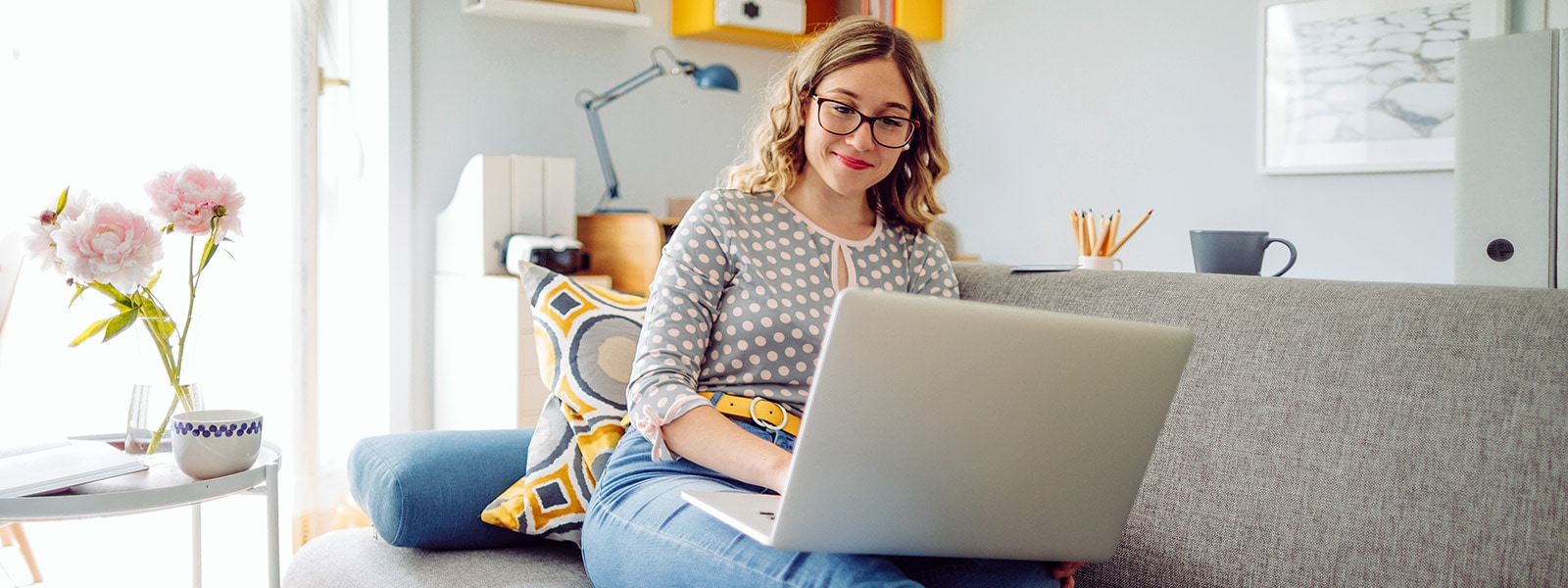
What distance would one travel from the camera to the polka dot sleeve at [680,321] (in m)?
1.25

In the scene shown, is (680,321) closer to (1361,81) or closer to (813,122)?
(813,122)

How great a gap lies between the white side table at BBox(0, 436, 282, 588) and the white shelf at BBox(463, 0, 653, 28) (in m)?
1.78

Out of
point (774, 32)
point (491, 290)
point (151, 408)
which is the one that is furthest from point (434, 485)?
point (774, 32)

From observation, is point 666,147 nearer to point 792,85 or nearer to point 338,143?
point 338,143

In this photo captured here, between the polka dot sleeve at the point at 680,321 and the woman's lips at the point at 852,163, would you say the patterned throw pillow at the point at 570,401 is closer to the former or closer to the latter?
the polka dot sleeve at the point at 680,321

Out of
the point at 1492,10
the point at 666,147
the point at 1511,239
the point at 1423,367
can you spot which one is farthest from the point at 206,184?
the point at 1492,10

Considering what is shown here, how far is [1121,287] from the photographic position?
149 cm

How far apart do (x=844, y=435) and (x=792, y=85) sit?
76 cm

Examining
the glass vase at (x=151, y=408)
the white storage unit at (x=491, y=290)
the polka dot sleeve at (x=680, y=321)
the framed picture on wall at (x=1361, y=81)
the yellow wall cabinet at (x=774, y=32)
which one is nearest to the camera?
the polka dot sleeve at (x=680, y=321)

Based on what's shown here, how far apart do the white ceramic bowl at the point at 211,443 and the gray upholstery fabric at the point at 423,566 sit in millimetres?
168

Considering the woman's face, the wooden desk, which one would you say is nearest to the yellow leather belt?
the woman's face

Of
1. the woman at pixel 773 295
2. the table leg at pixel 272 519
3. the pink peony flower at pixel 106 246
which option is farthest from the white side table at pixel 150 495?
the woman at pixel 773 295

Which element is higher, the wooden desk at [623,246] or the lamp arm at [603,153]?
the lamp arm at [603,153]

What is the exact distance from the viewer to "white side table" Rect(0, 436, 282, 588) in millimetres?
1282
